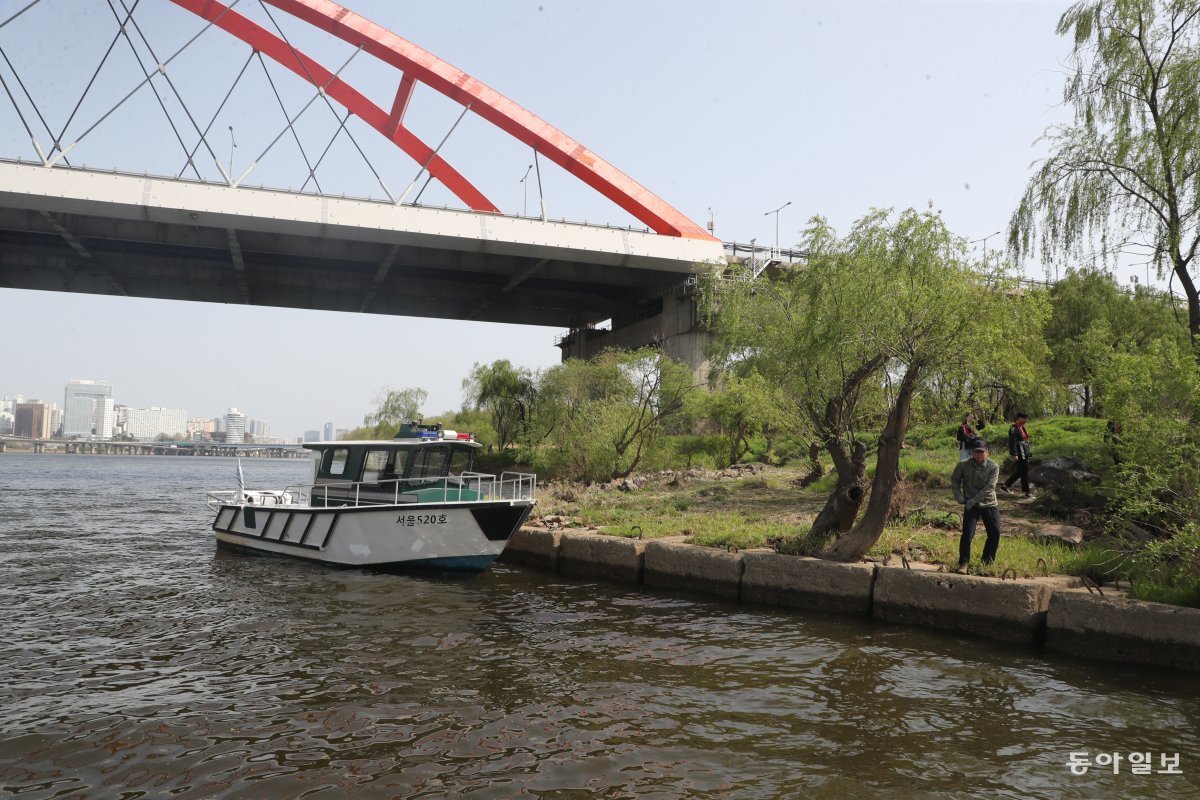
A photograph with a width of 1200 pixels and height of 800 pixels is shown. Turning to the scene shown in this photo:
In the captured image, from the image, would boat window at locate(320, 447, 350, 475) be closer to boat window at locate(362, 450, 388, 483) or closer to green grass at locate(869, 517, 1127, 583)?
boat window at locate(362, 450, 388, 483)

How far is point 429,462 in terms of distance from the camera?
16672 millimetres

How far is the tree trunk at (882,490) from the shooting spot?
39.0ft

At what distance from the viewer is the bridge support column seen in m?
40.8

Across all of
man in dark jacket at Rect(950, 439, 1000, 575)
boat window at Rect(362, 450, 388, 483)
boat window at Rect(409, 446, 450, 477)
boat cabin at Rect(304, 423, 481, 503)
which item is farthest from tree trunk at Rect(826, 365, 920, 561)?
boat window at Rect(362, 450, 388, 483)

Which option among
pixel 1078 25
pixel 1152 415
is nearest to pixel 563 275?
pixel 1078 25

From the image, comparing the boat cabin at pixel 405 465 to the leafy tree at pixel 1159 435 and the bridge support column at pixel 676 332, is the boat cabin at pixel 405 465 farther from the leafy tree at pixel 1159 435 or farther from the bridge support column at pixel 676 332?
the bridge support column at pixel 676 332

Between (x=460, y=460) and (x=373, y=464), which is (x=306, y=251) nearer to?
(x=373, y=464)

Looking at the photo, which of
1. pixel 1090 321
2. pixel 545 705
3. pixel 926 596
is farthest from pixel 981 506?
pixel 1090 321

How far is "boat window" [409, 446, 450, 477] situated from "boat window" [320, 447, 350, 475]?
1.99 m

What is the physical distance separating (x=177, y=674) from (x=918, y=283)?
37.6 ft

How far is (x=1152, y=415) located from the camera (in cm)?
1072

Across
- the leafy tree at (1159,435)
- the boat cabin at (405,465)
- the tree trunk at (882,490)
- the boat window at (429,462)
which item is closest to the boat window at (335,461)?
the boat cabin at (405,465)

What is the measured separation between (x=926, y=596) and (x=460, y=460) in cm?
973

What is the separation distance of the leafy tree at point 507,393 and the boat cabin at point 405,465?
26835mm
